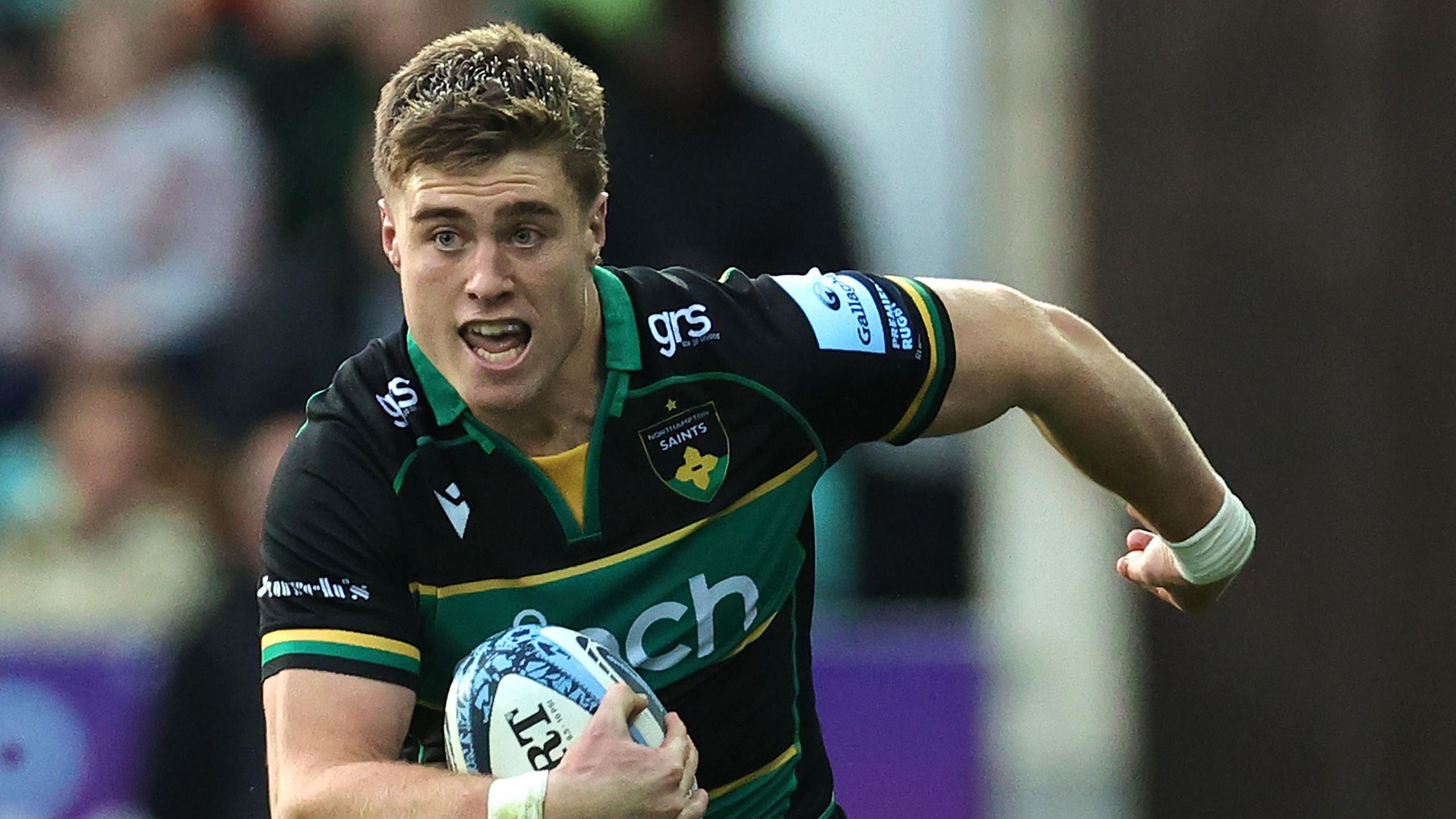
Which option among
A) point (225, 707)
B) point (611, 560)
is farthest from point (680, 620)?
point (225, 707)

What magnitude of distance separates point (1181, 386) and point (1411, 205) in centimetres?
121

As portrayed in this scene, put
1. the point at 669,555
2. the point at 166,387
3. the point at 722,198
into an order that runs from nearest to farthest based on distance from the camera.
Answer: the point at 669,555
the point at 722,198
the point at 166,387

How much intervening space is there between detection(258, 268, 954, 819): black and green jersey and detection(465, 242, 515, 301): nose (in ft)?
0.96

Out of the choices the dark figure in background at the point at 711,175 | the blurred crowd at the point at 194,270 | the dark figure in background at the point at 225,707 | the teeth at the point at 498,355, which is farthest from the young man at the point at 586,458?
the dark figure in background at the point at 711,175

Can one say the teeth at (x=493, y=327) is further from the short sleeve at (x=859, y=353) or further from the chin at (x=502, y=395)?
the short sleeve at (x=859, y=353)

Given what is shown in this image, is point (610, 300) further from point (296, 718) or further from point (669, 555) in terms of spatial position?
point (296, 718)

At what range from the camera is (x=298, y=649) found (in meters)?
4.17

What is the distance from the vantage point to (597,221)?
4469 mm

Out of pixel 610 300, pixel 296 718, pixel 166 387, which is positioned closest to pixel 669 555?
pixel 610 300

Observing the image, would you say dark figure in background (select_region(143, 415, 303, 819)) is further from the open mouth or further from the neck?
the open mouth

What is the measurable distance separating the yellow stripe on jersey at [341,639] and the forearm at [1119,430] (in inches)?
56.7

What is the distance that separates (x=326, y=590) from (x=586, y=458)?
595 mm

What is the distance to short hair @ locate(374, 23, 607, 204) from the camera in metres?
4.18

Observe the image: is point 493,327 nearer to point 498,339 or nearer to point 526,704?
point 498,339
